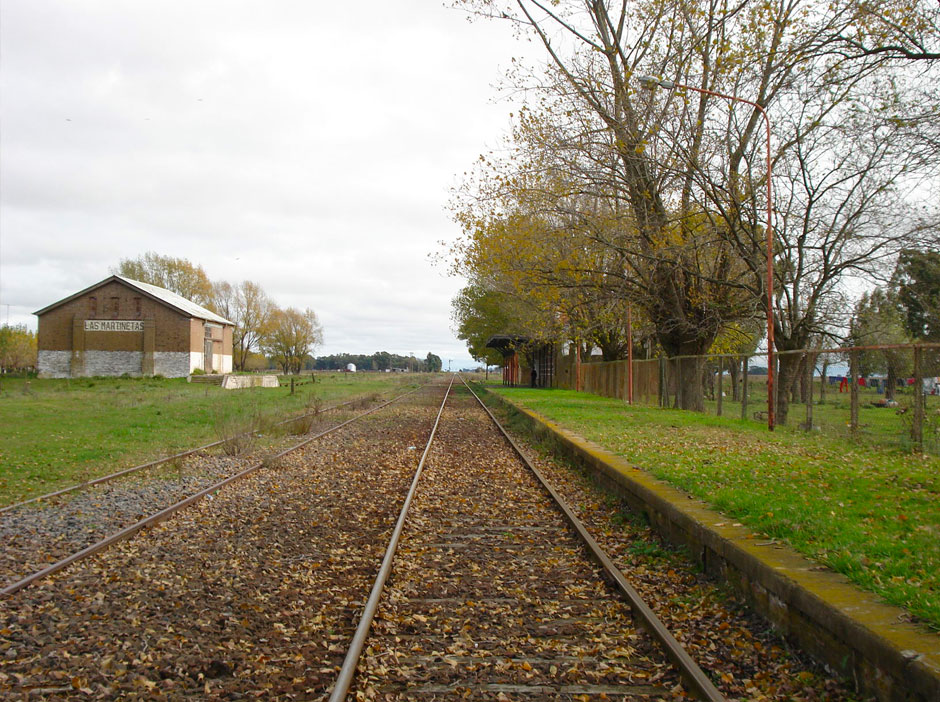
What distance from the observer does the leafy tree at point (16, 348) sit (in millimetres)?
79438

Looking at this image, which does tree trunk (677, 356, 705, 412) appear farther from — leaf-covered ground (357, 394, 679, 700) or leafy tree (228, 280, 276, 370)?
leafy tree (228, 280, 276, 370)

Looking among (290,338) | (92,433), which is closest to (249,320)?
(290,338)

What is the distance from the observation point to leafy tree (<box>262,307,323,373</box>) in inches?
3888

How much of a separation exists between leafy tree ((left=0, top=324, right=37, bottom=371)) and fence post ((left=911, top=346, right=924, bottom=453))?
85.6 m

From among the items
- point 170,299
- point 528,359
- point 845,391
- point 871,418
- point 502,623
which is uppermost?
point 170,299

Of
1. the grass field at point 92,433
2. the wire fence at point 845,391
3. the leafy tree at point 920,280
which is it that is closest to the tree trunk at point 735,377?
the wire fence at point 845,391

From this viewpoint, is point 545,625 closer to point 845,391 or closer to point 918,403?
point 918,403

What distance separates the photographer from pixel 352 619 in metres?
5.14

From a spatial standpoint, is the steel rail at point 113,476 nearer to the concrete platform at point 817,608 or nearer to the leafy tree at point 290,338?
the concrete platform at point 817,608

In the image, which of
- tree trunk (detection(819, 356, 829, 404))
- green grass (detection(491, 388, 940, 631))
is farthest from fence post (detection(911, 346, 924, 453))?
tree trunk (detection(819, 356, 829, 404))

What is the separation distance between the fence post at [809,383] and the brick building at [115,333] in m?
49.4

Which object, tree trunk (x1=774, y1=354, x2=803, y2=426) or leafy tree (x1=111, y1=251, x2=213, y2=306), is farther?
leafy tree (x1=111, y1=251, x2=213, y2=306)

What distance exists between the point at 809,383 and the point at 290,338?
9412cm

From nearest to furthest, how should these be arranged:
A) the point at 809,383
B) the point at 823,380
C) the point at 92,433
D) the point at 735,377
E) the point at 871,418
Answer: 1. the point at 871,418
2. the point at 823,380
3. the point at 809,383
4. the point at 92,433
5. the point at 735,377
